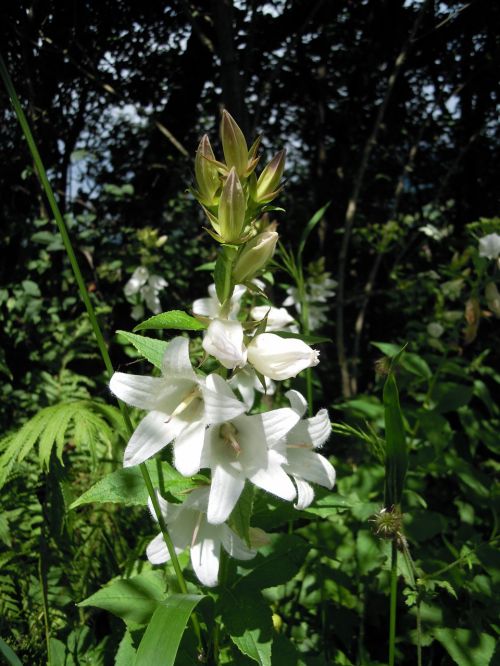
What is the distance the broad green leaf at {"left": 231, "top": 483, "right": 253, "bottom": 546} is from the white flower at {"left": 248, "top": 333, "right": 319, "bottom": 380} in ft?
0.75

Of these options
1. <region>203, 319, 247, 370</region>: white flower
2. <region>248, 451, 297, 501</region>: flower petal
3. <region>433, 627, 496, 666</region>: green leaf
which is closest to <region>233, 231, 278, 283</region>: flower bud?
<region>203, 319, 247, 370</region>: white flower

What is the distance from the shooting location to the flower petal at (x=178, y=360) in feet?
2.97

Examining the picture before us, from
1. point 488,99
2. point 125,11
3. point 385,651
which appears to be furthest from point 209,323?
point 488,99

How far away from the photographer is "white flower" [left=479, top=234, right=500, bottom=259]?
2.05 meters

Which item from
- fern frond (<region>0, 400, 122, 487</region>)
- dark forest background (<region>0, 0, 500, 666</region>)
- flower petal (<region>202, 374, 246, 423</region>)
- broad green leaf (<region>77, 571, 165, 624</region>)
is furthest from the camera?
dark forest background (<region>0, 0, 500, 666</region>)

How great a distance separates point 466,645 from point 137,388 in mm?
1246

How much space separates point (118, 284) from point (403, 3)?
2749mm

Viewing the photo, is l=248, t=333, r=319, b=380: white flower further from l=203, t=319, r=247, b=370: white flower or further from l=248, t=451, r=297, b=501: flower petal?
l=248, t=451, r=297, b=501: flower petal

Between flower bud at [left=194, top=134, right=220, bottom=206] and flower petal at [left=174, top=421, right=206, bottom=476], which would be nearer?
flower petal at [left=174, top=421, right=206, bottom=476]

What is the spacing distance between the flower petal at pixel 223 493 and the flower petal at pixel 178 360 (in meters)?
0.18

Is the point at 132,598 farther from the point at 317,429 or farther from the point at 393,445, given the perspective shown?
the point at 393,445

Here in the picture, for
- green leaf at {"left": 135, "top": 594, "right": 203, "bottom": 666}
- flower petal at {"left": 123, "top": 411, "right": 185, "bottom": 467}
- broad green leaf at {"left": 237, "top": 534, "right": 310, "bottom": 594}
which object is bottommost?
broad green leaf at {"left": 237, "top": 534, "right": 310, "bottom": 594}

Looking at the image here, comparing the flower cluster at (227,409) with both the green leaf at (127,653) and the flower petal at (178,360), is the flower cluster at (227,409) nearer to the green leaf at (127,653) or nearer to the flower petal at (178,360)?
the flower petal at (178,360)

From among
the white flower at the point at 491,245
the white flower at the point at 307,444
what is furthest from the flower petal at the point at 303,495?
the white flower at the point at 491,245
